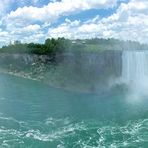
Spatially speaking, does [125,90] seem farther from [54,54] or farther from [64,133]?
[64,133]

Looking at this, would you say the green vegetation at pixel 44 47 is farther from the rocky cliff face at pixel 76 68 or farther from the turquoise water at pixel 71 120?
the turquoise water at pixel 71 120

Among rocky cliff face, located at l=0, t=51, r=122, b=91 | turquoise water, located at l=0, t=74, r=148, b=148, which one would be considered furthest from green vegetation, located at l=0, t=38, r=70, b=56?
turquoise water, located at l=0, t=74, r=148, b=148

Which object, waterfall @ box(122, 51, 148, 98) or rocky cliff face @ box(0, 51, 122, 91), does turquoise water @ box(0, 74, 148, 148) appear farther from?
rocky cliff face @ box(0, 51, 122, 91)

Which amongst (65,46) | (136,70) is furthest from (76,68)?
(136,70)

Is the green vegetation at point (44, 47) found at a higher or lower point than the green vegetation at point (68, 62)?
higher

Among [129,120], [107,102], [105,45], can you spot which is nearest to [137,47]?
[105,45]

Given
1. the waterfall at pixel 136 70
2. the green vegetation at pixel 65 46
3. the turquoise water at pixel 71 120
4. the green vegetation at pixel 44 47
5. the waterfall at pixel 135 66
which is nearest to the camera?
the turquoise water at pixel 71 120

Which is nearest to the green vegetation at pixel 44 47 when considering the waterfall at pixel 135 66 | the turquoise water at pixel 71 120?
the waterfall at pixel 135 66

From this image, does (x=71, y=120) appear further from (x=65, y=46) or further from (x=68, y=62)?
(x=65, y=46)
